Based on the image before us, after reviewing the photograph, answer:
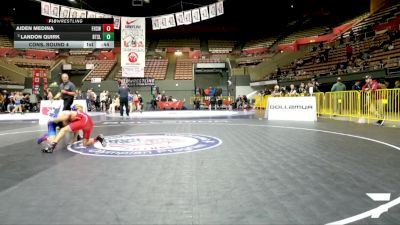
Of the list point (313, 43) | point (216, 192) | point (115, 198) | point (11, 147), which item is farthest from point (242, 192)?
point (313, 43)

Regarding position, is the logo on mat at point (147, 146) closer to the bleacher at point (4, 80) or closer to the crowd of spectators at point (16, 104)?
the crowd of spectators at point (16, 104)

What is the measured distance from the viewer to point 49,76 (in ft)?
119

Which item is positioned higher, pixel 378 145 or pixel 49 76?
pixel 49 76

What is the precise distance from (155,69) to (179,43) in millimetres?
6595

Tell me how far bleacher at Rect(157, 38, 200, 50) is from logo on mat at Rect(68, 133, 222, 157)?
3610 cm

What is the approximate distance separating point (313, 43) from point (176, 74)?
15.2 m

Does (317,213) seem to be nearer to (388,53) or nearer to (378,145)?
(378,145)

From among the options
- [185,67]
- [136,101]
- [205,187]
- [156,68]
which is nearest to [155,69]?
[156,68]

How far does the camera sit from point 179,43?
4294 centimetres

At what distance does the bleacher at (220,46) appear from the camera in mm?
41625

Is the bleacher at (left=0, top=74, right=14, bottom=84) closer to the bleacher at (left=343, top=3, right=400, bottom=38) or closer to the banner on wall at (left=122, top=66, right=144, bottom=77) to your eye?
the banner on wall at (left=122, top=66, right=144, bottom=77)

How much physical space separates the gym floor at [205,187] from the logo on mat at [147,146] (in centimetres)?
34

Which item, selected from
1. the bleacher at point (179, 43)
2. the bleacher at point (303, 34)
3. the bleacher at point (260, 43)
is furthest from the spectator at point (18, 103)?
the bleacher at point (303, 34)
